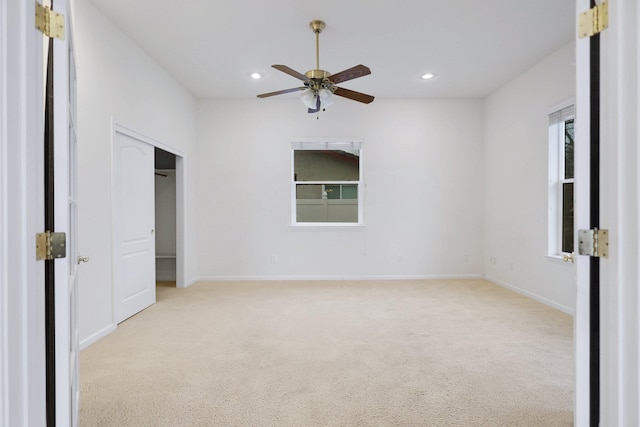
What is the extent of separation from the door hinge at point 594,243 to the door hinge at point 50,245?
1.80m

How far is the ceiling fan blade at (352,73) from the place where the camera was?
265cm

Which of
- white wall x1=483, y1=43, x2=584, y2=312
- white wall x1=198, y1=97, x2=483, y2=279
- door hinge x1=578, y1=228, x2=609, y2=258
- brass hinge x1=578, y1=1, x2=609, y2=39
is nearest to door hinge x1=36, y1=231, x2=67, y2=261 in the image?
door hinge x1=578, y1=228, x2=609, y2=258

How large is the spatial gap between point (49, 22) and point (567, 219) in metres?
4.76

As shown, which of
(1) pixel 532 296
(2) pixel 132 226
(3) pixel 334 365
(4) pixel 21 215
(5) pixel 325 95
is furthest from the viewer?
(1) pixel 532 296

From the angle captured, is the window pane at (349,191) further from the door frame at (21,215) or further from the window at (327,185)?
the door frame at (21,215)

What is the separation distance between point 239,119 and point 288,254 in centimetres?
231

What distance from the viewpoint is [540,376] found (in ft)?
7.45

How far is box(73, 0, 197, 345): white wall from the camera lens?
2830mm

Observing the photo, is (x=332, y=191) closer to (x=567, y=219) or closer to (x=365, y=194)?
(x=365, y=194)

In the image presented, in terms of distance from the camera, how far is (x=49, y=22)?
3.67ft

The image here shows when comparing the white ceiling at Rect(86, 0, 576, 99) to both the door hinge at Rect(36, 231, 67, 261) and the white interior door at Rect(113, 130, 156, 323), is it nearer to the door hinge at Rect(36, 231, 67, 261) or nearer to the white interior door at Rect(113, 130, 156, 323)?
the white interior door at Rect(113, 130, 156, 323)

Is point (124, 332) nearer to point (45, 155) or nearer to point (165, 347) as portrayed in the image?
point (165, 347)

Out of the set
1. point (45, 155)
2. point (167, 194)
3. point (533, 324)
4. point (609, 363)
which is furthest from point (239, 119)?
point (609, 363)

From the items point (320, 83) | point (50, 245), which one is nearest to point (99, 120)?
point (320, 83)
